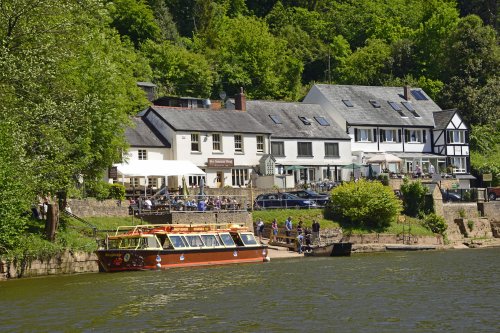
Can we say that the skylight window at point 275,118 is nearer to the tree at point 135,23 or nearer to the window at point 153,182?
the window at point 153,182

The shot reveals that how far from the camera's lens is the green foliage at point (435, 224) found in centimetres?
7075

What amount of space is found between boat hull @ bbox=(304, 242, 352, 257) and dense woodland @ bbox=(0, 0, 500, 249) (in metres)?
14.0

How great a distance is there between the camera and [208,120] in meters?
78.8

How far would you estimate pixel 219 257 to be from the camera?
5194 cm

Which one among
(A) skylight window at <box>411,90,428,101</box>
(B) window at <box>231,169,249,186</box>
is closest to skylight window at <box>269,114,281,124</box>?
(B) window at <box>231,169,249,186</box>

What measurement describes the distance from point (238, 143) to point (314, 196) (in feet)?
37.9

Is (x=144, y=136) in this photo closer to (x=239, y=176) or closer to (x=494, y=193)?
(x=239, y=176)

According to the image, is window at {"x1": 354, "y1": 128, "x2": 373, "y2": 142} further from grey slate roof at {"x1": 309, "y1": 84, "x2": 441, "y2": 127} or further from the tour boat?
the tour boat

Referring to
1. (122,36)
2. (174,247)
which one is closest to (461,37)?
(122,36)

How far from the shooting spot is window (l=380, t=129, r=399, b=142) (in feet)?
302

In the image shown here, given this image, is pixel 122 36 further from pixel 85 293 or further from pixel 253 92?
pixel 85 293

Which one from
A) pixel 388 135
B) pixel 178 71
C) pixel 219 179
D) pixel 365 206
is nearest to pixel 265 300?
pixel 365 206

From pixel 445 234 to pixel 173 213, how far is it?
74.7 ft

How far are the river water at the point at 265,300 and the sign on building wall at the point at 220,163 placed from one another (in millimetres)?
27502
